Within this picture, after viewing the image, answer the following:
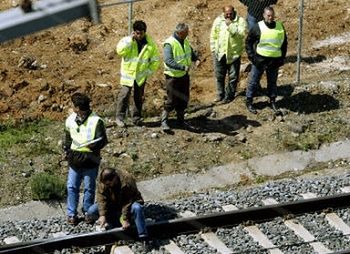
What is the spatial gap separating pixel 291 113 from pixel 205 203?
3837 mm

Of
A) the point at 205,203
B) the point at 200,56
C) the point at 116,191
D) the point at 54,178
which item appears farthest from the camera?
the point at 200,56

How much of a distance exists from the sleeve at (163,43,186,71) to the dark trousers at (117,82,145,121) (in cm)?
63

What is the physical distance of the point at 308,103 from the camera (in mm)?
14805

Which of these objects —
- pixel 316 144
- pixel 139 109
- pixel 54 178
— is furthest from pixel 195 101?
pixel 54 178

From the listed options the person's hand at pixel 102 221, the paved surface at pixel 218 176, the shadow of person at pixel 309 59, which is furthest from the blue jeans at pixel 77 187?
the shadow of person at pixel 309 59

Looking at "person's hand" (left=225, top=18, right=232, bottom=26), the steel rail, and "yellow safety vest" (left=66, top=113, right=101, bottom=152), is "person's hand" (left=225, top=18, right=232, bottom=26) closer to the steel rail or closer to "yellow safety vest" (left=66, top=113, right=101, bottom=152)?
"yellow safety vest" (left=66, top=113, right=101, bottom=152)

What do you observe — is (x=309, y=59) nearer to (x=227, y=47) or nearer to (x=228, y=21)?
(x=227, y=47)

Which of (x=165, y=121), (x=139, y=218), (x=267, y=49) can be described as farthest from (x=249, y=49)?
(x=139, y=218)

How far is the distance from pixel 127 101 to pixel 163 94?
1.65 m

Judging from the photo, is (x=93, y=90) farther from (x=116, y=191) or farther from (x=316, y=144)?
(x=116, y=191)

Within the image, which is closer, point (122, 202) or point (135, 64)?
point (122, 202)

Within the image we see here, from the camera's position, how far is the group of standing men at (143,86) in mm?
10242

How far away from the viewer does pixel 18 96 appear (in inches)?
591

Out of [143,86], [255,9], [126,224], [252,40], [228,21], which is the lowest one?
[126,224]
